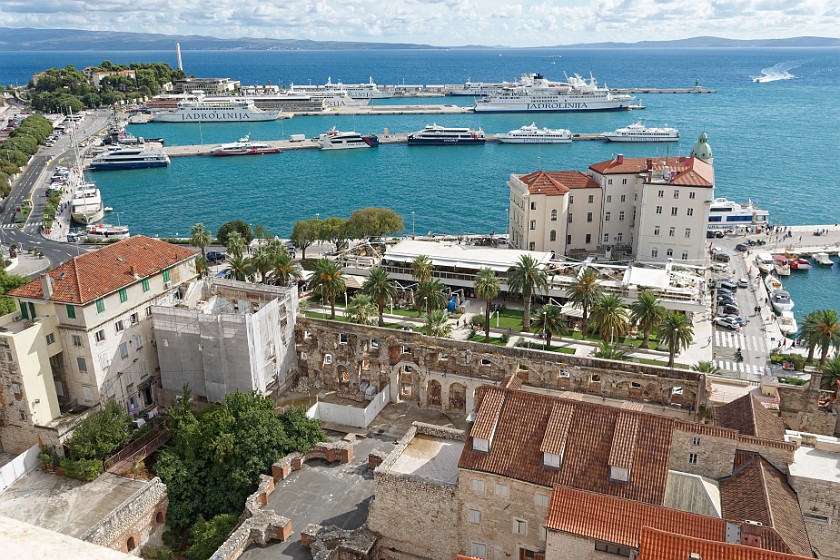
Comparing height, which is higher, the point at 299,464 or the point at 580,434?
the point at 580,434

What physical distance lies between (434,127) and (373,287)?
131 m

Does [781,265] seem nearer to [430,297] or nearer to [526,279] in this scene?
[526,279]

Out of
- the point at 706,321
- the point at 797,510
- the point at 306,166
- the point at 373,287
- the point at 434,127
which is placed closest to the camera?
the point at 797,510

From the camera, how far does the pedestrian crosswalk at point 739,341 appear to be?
64688 mm

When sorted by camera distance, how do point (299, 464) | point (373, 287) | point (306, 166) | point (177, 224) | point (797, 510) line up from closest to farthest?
1. point (797, 510)
2. point (299, 464)
3. point (373, 287)
4. point (177, 224)
5. point (306, 166)

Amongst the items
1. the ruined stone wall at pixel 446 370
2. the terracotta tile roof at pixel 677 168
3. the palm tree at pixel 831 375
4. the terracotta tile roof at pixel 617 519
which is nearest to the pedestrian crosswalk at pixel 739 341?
the palm tree at pixel 831 375

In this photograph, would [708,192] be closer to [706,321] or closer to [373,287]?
[706,321]

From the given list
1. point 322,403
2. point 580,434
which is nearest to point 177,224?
point 322,403

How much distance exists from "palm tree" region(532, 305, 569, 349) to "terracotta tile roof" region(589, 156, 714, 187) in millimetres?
29654

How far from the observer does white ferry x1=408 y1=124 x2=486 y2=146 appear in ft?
603

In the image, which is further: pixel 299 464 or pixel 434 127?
pixel 434 127

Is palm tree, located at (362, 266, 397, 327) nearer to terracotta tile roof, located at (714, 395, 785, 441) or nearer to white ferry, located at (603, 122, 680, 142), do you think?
terracotta tile roof, located at (714, 395, 785, 441)

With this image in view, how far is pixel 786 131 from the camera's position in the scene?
198 meters

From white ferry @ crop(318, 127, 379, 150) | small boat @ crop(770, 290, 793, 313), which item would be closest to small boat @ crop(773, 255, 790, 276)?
small boat @ crop(770, 290, 793, 313)
